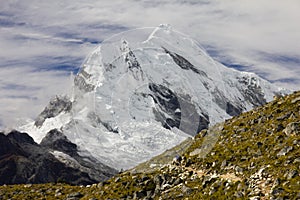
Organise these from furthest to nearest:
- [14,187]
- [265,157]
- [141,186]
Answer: [14,187], [141,186], [265,157]

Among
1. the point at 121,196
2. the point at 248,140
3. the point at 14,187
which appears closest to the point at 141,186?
the point at 121,196

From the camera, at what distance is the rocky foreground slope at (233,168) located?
54.4m

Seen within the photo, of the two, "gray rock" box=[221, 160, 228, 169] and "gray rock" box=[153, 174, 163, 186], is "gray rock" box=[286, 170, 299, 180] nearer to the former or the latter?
"gray rock" box=[221, 160, 228, 169]

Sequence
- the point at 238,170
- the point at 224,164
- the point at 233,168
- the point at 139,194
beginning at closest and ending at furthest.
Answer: the point at 238,170, the point at 233,168, the point at 224,164, the point at 139,194

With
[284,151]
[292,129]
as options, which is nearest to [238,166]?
[284,151]

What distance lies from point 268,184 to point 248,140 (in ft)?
49.7

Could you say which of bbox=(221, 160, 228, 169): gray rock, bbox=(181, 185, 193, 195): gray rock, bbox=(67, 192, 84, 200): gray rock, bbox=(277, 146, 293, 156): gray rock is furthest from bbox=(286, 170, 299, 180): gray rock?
bbox=(67, 192, 84, 200): gray rock

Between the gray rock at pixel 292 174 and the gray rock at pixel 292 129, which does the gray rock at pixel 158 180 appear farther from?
the gray rock at pixel 292 174

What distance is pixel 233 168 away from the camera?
6200cm

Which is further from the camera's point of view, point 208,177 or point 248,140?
point 248,140

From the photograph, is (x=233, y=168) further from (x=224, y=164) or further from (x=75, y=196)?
(x=75, y=196)

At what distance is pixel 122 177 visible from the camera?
252ft

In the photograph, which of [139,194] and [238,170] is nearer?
[238,170]

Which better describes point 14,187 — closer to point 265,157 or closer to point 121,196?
point 121,196
